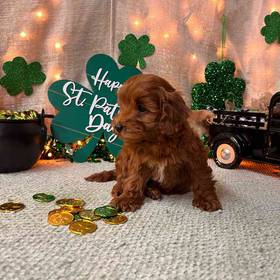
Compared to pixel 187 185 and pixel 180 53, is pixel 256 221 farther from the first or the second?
pixel 180 53

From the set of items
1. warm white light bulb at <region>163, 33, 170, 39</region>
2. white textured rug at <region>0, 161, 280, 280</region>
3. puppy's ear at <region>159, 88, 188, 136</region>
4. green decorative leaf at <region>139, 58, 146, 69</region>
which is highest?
warm white light bulb at <region>163, 33, 170, 39</region>

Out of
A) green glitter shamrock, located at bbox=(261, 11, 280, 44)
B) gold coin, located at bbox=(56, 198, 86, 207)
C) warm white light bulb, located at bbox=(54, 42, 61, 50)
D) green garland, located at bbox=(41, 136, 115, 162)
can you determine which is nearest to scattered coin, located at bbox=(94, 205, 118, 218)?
gold coin, located at bbox=(56, 198, 86, 207)

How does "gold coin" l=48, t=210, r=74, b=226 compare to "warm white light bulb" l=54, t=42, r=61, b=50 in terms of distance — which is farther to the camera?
"warm white light bulb" l=54, t=42, r=61, b=50

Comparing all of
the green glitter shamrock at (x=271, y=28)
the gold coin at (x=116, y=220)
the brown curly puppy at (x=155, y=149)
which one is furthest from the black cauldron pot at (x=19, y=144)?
the green glitter shamrock at (x=271, y=28)

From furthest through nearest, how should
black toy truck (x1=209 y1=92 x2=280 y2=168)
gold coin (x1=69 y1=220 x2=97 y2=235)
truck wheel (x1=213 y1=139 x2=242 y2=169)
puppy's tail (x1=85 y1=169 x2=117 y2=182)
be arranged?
truck wheel (x1=213 y1=139 x2=242 y2=169) < black toy truck (x1=209 y1=92 x2=280 y2=168) < puppy's tail (x1=85 y1=169 x2=117 y2=182) < gold coin (x1=69 y1=220 x2=97 y2=235)

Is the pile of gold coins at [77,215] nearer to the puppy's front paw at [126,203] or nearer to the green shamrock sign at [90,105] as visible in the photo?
the puppy's front paw at [126,203]

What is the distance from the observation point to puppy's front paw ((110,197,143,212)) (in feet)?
4.26

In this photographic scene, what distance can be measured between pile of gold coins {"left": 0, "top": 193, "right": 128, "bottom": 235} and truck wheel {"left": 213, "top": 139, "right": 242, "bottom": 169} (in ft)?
3.24

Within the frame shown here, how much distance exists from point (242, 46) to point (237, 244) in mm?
1757

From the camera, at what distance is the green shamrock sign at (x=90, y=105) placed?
2.04m

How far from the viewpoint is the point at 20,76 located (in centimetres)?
208

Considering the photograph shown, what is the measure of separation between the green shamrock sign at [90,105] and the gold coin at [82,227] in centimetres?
95

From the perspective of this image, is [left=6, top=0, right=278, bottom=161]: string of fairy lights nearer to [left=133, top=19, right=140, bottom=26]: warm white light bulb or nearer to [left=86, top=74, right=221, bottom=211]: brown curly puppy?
[left=133, top=19, right=140, bottom=26]: warm white light bulb

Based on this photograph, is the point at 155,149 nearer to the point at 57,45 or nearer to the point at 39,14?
the point at 57,45
